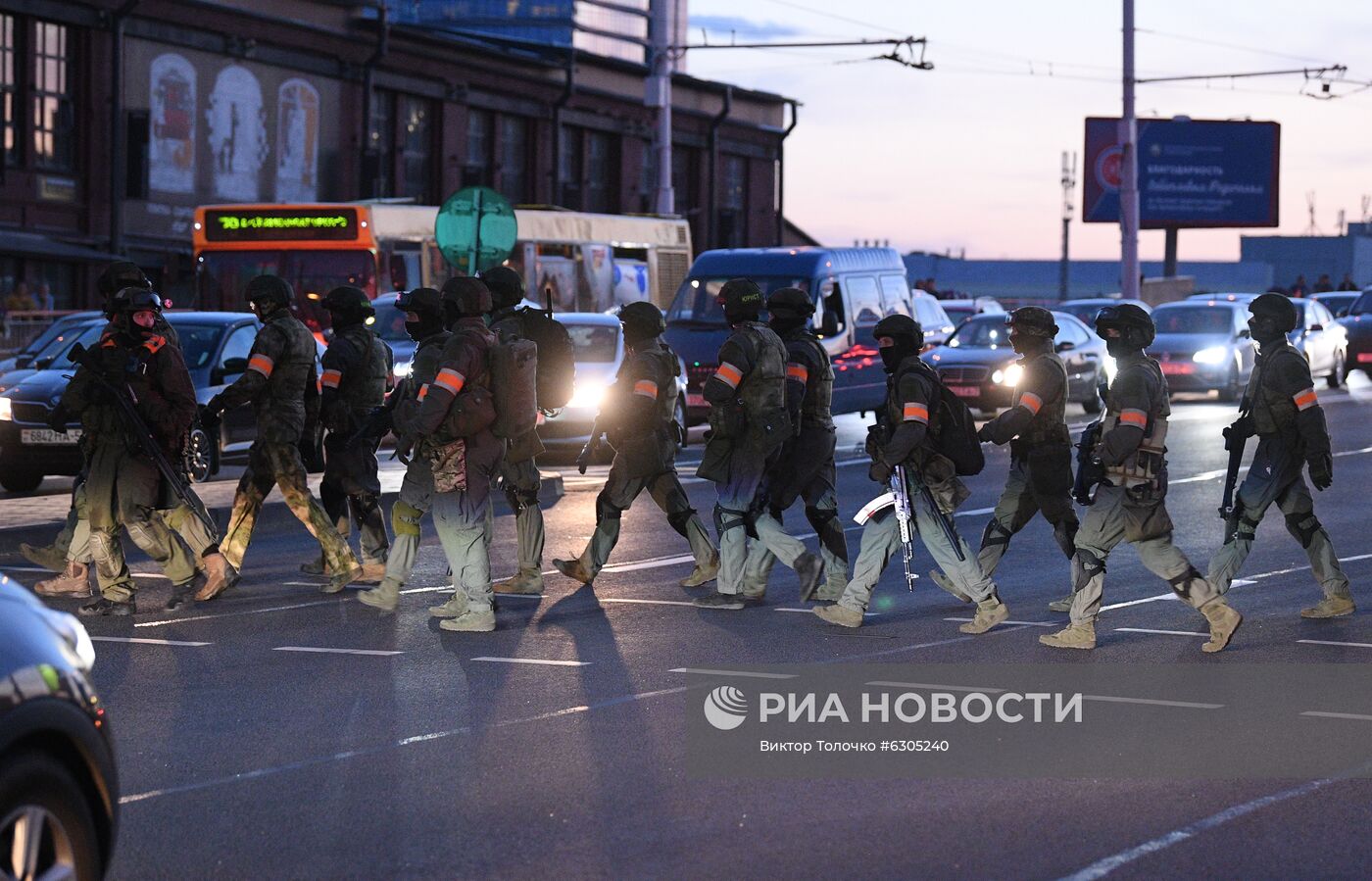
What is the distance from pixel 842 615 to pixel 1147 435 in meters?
1.76

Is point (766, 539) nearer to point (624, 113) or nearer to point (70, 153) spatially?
point (70, 153)

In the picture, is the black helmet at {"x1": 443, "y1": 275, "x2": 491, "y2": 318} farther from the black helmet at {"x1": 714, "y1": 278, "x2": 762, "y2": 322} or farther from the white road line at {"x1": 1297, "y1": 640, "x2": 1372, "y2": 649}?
the white road line at {"x1": 1297, "y1": 640, "x2": 1372, "y2": 649}

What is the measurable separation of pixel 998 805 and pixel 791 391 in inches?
188

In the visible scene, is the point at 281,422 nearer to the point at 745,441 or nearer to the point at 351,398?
the point at 351,398

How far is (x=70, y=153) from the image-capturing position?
39500mm

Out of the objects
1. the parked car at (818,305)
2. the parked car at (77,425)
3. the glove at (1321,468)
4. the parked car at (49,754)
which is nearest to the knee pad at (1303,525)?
the glove at (1321,468)

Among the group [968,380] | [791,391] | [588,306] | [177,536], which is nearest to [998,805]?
[791,391]

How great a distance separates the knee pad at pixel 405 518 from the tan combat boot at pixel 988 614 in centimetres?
279

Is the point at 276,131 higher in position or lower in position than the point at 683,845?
higher

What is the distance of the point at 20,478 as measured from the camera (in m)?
17.8

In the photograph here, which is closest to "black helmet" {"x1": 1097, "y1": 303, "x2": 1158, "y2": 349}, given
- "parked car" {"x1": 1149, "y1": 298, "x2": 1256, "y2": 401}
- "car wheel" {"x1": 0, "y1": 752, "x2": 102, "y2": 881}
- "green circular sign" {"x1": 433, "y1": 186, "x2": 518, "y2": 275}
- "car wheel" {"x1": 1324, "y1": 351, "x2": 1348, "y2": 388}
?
"car wheel" {"x1": 0, "y1": 752, "x2": 102, "y2": 881}

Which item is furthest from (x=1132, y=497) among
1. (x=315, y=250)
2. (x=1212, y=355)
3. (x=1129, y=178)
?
(x=1129, y=178)

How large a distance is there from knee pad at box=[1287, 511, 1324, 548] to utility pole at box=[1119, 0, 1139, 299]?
30.2 meters

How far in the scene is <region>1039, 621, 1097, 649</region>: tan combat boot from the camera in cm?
995
